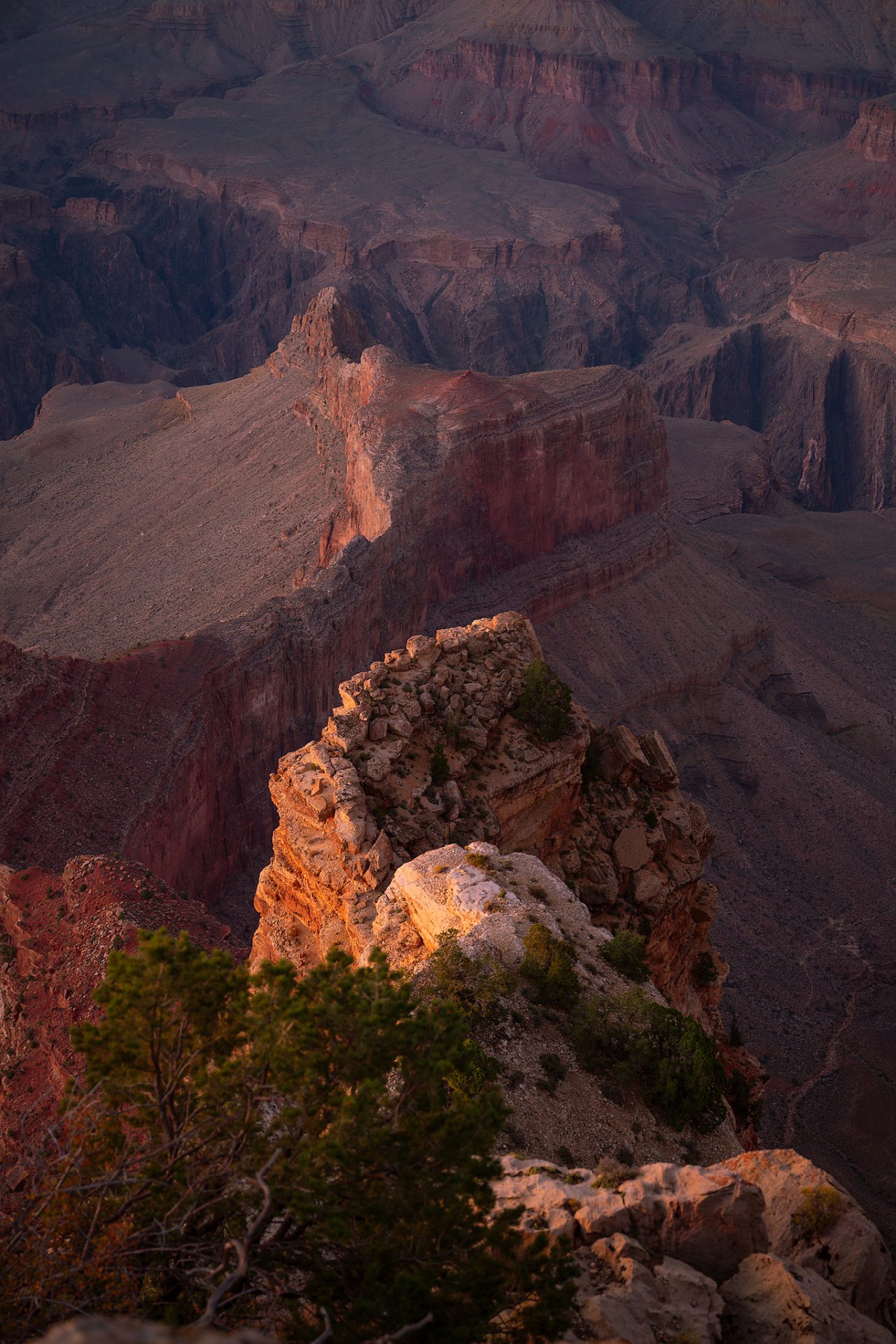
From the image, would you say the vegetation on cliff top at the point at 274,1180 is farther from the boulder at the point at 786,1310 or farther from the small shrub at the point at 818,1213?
the small shrub at the point at 818,1213

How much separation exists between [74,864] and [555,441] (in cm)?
4903

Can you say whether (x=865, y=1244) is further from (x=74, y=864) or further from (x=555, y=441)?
(x=555, y=441)

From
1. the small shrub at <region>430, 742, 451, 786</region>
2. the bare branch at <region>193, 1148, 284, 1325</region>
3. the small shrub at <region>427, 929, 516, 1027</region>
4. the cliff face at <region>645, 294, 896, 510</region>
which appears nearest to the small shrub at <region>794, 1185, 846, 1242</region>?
the small shrub at <region>427, 929, 516, 1027</region>

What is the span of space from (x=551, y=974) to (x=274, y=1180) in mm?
9760

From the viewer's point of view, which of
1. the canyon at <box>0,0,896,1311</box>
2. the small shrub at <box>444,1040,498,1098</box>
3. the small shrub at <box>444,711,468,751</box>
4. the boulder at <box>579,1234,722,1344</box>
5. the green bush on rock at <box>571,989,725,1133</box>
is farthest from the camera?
the canyon at <box>0,0,896,1311</box>

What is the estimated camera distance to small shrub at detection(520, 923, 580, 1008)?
25.5 meters

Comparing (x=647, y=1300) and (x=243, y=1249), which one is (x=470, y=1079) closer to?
(x=647, y=1300)

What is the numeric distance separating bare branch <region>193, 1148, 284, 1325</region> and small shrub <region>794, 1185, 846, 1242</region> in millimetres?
7847

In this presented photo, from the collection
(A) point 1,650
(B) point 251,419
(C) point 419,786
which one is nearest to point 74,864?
(C) point 419,786

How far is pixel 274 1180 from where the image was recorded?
16.6 metres

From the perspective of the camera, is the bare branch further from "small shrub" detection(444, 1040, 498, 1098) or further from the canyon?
the canyon

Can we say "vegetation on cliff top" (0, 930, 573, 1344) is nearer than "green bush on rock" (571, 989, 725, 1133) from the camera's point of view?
Yes

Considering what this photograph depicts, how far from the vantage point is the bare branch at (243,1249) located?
14.3 meters

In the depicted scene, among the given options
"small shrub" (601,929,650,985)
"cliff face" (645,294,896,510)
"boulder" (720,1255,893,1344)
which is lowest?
"cliff face" (645,294,896,510)
